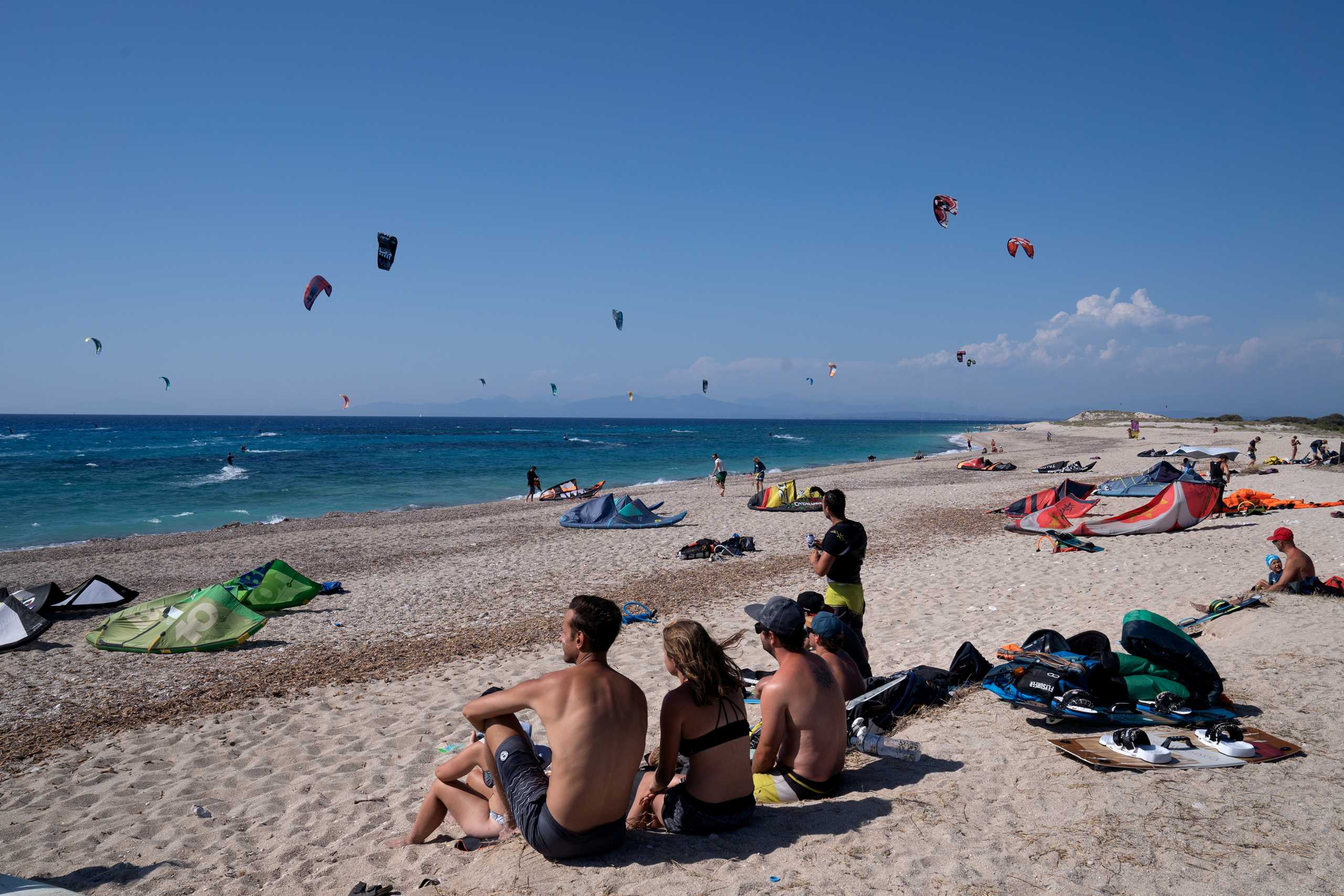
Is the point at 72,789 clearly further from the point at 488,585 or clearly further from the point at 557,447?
the point at 557,447

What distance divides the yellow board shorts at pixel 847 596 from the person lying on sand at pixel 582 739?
110 inches

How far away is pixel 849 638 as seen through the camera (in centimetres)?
510

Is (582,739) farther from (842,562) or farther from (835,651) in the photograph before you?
(842,562)

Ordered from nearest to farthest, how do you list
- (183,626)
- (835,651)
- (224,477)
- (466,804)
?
(466,804) < (835,651) < (183,626) < (224,477)

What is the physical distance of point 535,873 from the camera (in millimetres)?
3117

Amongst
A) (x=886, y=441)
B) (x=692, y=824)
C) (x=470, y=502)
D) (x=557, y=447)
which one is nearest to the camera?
(x=692, y=824)

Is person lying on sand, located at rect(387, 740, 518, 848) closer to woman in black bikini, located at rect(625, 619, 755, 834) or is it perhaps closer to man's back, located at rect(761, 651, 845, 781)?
woman in black bikini, located at rect(625, 619, 755, 834)

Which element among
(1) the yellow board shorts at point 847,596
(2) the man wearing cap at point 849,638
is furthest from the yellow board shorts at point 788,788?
(1) the yellow board shorts at point 847,596

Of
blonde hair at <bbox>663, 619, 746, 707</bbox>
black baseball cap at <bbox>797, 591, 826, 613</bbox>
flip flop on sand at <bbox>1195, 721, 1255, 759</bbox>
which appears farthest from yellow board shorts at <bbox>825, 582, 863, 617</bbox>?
blonde hair at <bbox>663, 619, 746, 707</bbox>

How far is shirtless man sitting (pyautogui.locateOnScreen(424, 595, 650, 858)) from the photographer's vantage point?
9.88ft

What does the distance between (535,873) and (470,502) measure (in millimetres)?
24790

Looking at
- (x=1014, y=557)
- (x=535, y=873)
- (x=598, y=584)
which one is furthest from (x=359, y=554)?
(x=535, y=873)

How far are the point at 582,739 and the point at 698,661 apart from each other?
1.86 feet

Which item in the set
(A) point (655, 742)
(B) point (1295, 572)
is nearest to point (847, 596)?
(A) point (655, 742)
